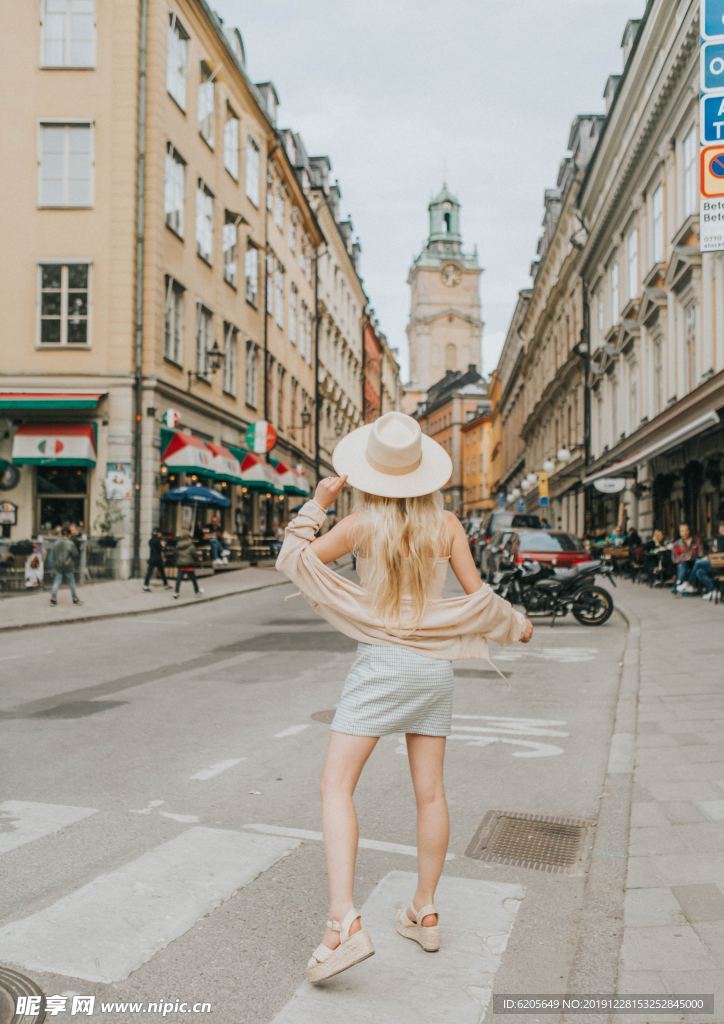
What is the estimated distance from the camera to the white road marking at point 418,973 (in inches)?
118

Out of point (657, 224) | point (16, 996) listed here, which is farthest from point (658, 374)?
point (16, 996)

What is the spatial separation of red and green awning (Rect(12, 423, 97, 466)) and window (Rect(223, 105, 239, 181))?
1266cm

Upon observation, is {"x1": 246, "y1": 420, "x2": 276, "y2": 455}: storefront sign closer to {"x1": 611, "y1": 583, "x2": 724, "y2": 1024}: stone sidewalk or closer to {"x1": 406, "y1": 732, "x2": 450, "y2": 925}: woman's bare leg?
{"x1": 611, "y1": 583, "x2": 724, "y2": 1024}: stone sidewalk

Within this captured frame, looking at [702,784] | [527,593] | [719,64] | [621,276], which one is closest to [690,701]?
[702,784]

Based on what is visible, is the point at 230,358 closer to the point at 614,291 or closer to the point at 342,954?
the point at 614,291

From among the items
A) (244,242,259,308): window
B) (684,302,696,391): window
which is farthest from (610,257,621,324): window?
(244,242,259,308): window

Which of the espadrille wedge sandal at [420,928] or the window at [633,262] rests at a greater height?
the window at [633,262]

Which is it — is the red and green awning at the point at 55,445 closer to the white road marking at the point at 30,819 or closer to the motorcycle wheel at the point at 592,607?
the motorcycle wheel at the point at 592,607

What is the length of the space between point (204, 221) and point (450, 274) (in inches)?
4150

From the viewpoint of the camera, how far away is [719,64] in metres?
9.04

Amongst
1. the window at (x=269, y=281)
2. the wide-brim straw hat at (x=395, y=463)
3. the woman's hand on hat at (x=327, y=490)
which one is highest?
the window at (x=269, y=281)

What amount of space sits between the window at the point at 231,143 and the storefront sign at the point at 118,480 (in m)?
13.1

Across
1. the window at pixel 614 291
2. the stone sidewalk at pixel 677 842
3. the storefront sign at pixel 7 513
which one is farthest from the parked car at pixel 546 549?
the window at pixel 614 291

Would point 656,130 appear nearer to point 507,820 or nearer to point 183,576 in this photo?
point 183,576
